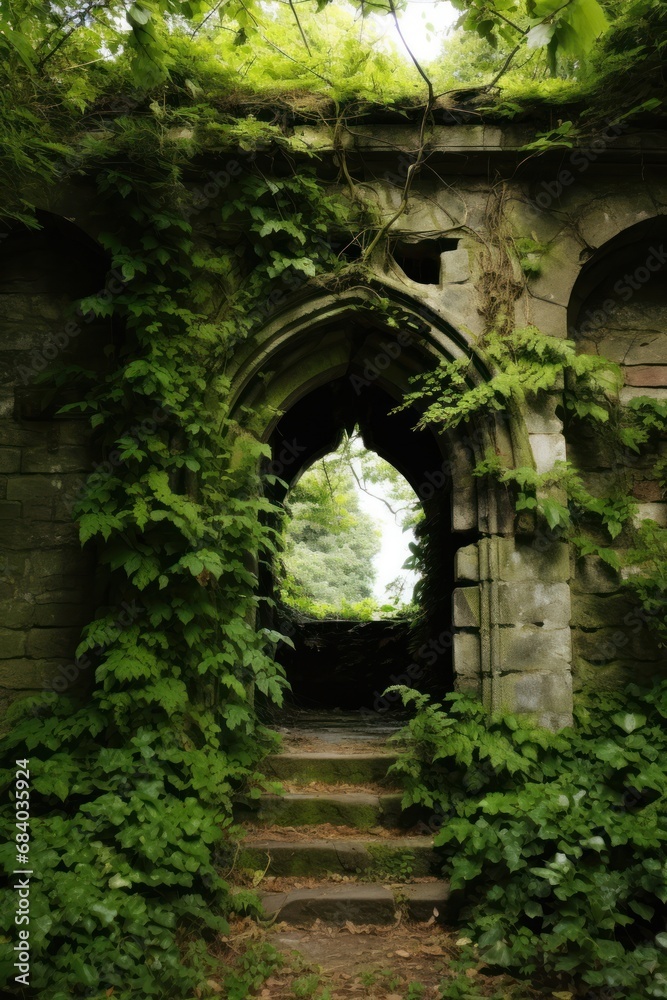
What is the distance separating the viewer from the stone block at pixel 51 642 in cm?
419

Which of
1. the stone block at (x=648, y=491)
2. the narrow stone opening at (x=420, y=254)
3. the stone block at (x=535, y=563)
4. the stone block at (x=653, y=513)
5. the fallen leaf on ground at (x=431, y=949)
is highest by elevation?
the narrow stone opening at (x=420, y=254)

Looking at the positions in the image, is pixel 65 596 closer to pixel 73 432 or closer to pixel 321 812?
pixel 73 432

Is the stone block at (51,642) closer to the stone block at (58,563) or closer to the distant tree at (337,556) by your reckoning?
the stone block at (58,563)

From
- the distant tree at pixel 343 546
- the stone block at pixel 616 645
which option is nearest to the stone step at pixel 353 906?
the stone block at pixel 616 645

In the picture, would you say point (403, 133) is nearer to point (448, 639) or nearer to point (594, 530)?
point (594, 530)

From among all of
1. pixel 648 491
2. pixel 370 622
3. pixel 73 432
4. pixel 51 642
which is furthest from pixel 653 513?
pixel 370 622

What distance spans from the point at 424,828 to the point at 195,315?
3.26 m

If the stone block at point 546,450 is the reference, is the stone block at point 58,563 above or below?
below

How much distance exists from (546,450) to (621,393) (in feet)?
2.69

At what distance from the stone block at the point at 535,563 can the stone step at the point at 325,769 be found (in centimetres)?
144

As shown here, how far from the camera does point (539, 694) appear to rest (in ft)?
13.1

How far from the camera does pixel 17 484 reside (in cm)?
432

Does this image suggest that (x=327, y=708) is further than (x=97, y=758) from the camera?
Yes

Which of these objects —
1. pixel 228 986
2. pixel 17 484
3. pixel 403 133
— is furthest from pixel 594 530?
pixel 17 484
